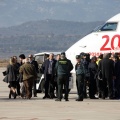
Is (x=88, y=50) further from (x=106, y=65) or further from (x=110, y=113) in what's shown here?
(x=110, y=113)

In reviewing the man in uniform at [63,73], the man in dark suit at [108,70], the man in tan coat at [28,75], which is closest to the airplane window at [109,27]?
the man in dark suit at [108,70]

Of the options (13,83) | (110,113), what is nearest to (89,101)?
(13,83)

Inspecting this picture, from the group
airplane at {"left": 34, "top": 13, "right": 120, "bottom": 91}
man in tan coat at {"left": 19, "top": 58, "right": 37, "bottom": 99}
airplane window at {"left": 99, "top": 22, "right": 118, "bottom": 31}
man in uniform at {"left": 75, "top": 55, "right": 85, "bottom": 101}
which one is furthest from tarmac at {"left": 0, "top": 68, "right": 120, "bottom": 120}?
airplane window at {"left": 99, "top": 22, "right": 118, "bottom": 31}

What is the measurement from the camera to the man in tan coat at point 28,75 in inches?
1228

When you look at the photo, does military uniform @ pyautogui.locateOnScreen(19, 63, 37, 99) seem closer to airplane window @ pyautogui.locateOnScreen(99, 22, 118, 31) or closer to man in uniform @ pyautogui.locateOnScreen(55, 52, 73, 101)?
man in uniform @ pyautogui.locateOnScreen(55, 52, 73, 101)

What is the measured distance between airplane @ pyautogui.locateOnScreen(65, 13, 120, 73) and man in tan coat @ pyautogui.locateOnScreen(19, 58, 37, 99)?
4614 millimetres

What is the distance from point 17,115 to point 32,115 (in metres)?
0.47

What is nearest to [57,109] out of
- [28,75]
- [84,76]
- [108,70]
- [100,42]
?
[84,76]

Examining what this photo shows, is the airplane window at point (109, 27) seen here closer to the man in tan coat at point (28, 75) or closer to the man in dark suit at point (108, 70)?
the man in dark suit at point (108, 70)

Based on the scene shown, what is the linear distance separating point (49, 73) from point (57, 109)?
5.50 meters

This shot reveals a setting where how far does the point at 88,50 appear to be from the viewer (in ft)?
118

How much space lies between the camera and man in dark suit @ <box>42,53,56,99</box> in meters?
31.4

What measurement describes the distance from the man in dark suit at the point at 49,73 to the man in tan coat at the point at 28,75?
1.66 ft

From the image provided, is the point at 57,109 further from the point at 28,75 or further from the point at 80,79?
the point at 28,75
